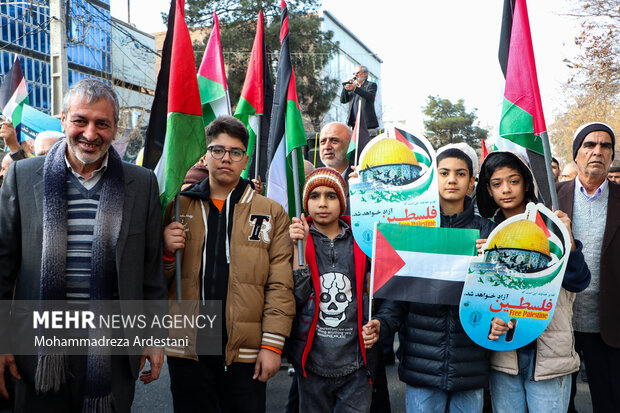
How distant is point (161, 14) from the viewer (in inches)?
875

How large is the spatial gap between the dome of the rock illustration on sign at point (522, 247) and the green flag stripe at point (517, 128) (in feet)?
1.73

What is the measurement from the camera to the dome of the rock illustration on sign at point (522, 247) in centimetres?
258

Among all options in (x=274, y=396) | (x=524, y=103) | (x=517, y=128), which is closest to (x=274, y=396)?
(x=274, y=396)

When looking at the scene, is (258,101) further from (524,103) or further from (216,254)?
(524,103)

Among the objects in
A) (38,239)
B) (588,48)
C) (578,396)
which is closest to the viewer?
(38,239)

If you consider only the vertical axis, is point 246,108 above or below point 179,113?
above

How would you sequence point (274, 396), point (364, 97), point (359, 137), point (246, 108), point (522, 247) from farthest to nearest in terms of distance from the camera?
1. point (364, 97)
2. point (274, 396)
3. point (359, 137)
4. point (246, 108)
5. point (522, 247)

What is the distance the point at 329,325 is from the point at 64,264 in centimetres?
139

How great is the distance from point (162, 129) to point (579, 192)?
275cm

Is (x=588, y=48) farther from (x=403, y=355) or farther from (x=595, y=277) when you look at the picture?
(x=403, y=355)

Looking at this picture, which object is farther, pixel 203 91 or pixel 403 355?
pixel 203 91

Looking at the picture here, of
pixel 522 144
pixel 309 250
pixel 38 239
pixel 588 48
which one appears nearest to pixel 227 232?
pixel 309 250


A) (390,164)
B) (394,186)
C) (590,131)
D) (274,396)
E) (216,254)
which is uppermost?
(590,131)

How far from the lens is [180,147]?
9.51 feet
